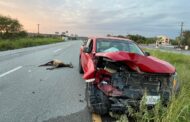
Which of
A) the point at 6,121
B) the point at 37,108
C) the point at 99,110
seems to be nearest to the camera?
the point at 6,121

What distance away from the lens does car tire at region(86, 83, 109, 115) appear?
622cm

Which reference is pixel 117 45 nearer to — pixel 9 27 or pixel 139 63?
pixel 139 63

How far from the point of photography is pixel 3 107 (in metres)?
6.95

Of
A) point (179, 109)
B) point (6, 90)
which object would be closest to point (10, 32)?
point (6, 90)

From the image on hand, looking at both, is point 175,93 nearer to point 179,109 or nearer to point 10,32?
point 179,109

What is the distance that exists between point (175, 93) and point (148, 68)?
735mm

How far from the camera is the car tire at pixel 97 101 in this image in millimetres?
6219

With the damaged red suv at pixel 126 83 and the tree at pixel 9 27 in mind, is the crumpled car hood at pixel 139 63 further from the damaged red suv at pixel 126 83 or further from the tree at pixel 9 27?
the tree at pixel 9 27

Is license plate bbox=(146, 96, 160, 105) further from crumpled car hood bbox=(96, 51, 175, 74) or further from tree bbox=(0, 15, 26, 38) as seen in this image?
tree bbox=(0, 15, 26, 38)

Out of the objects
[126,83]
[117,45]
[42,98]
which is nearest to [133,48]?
[117,45]

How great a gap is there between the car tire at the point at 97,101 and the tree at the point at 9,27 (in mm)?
66014

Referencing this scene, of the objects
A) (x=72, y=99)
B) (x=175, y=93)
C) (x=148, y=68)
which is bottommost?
(x=72, y=99)

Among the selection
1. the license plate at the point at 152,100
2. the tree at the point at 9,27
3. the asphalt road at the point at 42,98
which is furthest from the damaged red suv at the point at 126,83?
the tree at the point at 9,27

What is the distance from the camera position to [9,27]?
7225 cm
